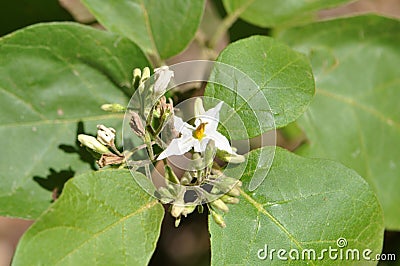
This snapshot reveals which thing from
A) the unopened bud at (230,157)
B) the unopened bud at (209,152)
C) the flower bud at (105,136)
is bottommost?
the unopened bud at (230,157)

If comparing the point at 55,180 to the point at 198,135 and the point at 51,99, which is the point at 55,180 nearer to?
the point at 51,99

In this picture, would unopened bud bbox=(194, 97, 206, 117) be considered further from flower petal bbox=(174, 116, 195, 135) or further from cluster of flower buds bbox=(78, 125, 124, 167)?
cluster of flower buds bbox=(78, 125, 124, 167)

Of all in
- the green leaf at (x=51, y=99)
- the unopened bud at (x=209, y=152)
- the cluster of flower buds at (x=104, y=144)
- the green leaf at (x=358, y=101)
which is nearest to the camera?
the unopened bud at (x=209, y=152)

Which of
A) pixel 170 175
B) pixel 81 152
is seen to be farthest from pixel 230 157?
pixel 81 152

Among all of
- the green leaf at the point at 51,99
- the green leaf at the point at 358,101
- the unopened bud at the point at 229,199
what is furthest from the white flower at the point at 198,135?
the green leaf at the point at 358,101

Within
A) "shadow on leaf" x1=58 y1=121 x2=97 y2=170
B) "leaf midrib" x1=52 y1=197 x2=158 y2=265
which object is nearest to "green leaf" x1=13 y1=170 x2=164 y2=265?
"leaf midrib" x1=52 y1=197 x2=158 y2=265

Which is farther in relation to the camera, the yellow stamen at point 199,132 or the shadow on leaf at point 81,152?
the shadow on leaf at point 81,152

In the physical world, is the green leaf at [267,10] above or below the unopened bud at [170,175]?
above

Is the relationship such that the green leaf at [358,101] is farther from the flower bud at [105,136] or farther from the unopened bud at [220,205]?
the flower bud at [105,136]
